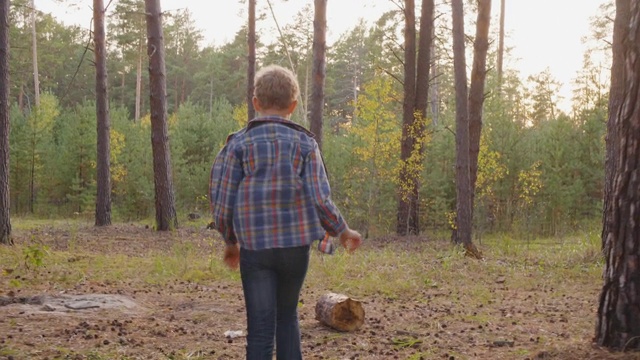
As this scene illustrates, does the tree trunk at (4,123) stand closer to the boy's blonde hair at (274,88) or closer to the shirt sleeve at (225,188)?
the shirt sleeve at (225,188)

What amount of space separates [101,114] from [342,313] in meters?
13.8

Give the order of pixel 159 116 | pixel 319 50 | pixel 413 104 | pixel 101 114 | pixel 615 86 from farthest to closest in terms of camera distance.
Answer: pixel 413 104, pixel 101 114, pixel 159 116, pixel 319 50, pixel 615 86

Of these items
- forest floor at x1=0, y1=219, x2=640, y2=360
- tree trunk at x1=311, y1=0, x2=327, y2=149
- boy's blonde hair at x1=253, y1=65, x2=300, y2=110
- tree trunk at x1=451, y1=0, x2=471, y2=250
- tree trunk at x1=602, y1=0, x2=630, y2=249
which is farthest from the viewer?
tree trunk at x1=311, y1=0, x2=327, y2=149

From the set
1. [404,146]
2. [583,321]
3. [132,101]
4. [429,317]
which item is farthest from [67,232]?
[132,101]

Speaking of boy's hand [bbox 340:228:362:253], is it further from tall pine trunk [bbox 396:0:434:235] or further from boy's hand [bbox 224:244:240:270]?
tall pine trunk [bbox 396:0:434:235]

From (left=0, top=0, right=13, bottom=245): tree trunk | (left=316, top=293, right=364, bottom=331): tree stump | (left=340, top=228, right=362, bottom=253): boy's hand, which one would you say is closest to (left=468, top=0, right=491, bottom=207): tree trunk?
(left=316, top=293, right=364, bottom=331): tree stump

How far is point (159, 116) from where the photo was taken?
50.0 feet

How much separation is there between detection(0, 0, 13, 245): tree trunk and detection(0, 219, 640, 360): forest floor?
43cm

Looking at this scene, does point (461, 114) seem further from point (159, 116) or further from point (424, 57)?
point (159, 116)

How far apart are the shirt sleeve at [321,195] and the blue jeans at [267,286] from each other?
0.18 metres

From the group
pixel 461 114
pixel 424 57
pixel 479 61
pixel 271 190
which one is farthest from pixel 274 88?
pixel 424 57

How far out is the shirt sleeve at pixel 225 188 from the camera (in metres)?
3.29

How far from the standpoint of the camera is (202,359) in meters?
4.68

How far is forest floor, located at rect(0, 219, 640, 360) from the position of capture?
4.92 metres
